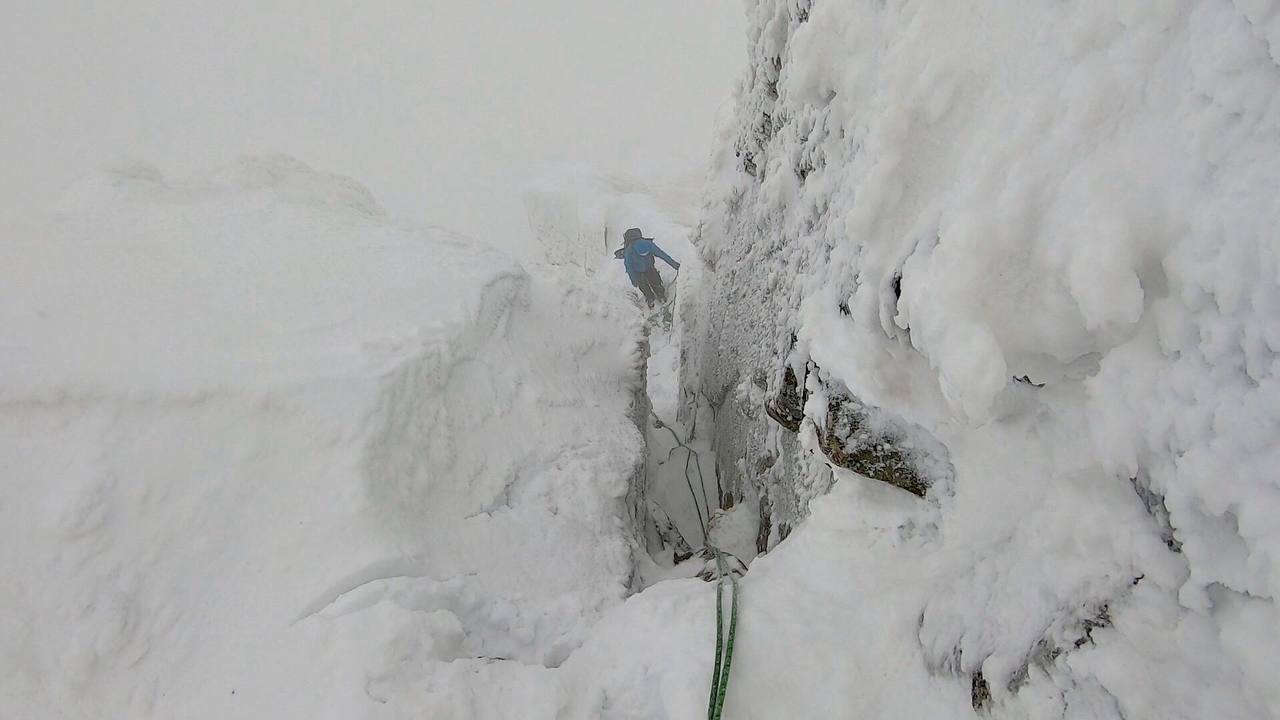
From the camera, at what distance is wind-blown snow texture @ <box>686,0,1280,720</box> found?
95cm

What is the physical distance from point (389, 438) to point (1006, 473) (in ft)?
6.37

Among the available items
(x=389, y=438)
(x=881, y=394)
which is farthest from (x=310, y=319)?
(x=881, y=394)

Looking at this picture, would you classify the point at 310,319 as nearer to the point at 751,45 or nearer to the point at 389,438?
the point at 389,438

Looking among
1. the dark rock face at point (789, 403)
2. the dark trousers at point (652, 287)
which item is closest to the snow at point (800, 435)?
the dark rock face at point (789, 403)

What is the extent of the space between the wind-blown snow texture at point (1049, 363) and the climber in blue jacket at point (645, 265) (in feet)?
18.0

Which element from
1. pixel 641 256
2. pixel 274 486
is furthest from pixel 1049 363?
pixel 641 256

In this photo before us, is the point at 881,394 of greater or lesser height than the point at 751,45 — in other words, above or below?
below

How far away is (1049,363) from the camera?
1.26 meters

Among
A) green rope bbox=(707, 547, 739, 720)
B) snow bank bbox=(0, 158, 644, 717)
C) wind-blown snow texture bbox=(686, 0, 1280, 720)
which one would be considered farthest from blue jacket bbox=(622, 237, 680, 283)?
green rope bbox=(707, 547, 739, 720)

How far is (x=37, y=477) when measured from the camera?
1.93 meters

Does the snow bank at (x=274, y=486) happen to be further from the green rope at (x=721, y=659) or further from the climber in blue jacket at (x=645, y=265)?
the climber in blue jacket at (x=645, y=265)

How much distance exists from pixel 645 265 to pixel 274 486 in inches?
235

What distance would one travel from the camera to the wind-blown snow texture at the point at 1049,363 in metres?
0.95

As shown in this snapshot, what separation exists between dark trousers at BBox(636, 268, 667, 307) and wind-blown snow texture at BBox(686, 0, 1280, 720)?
18.5 ft
